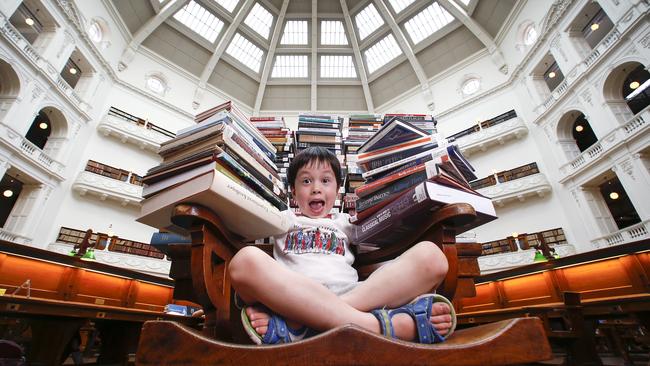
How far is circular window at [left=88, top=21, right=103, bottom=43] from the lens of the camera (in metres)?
10.3

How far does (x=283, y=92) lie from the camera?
1523cm

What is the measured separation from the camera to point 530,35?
1096 centimetres

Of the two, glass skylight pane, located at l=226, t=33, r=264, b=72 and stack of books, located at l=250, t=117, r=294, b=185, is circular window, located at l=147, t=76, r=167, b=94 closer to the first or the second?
glass skylight pane, located at l=226, t=33, r=264, b=72

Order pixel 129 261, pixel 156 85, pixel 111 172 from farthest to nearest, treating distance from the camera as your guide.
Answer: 1. pixel 156 85
2. pixel 111 172
3. pixel 129 261

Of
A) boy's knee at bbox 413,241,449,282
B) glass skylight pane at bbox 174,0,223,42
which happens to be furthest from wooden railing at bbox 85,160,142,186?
boy's knee at bbox 413,241,449,282

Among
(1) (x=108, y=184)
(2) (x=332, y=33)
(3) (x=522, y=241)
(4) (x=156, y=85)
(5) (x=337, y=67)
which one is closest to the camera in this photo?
(3) (x=522, y=241)

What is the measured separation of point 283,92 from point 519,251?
12907 mm

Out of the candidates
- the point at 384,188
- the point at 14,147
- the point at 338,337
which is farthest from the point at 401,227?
the point at 14,147

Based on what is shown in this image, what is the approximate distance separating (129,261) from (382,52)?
1462 centimetres

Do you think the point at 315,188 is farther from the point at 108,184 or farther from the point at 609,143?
the point at 108,184

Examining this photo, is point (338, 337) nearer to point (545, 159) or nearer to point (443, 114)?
point (545, 159)

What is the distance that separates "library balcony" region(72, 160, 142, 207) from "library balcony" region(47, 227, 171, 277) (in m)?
1.35

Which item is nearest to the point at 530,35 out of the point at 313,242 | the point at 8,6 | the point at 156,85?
the point at 313,242

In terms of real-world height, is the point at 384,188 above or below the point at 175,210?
above
